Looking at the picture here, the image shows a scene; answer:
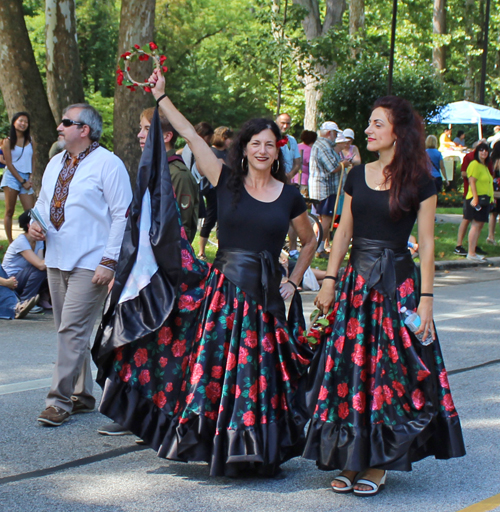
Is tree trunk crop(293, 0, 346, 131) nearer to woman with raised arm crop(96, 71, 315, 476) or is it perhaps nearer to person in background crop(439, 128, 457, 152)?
person in background crop(439, 128, 457, 152)

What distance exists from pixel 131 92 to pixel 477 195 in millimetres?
6144

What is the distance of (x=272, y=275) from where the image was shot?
157 inches

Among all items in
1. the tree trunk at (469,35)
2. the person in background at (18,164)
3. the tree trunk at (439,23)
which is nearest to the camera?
the person in background at (18,164)

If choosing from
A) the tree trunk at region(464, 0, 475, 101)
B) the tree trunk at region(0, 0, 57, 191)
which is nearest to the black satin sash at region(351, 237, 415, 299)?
the tree trunk at region(0, 0, 57, 191)

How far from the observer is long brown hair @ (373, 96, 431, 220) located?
383 cm

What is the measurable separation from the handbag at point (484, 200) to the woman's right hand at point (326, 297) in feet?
32.8

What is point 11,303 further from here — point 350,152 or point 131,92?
point 350,152

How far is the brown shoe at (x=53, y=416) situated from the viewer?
15.6 feet

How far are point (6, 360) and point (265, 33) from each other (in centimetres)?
1242

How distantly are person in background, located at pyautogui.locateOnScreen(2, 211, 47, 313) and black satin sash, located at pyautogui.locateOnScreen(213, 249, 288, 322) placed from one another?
4.44 metres

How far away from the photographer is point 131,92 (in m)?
11.4

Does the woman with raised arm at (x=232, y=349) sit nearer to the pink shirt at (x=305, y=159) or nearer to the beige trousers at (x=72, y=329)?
the beige trousers at (x=72, y=329)

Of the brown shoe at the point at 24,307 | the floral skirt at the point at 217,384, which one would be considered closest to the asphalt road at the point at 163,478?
the floral skirt at the point at 217,384

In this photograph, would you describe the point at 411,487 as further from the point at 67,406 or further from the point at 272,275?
the point at 67,406
